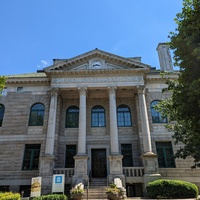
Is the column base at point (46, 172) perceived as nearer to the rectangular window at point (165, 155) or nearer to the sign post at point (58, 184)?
the sign post at point (58, 184)

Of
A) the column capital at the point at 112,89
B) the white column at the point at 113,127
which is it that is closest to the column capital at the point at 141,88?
the column capital at the point at 112,89

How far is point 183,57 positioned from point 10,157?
17.7 metres

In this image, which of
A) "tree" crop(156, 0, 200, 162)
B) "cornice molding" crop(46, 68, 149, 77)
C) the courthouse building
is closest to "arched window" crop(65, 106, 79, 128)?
the courthouse building

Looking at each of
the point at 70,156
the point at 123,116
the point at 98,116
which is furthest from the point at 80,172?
the point at 123,116

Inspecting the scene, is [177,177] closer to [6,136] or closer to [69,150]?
[69,150]

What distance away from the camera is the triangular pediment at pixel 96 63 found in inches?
814

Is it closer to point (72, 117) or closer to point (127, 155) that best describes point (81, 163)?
point (127, 155)

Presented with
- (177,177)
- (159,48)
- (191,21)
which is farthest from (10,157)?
(159,48)

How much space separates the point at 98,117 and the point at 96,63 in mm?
5940

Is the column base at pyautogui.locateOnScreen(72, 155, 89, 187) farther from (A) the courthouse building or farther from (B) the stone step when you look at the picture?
(B) the stone step

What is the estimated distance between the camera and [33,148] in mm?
19547

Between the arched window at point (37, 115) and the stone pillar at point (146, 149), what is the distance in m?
10.4

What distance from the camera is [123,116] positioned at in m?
21.6

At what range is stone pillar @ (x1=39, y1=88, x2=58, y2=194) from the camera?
1608 centimetres
